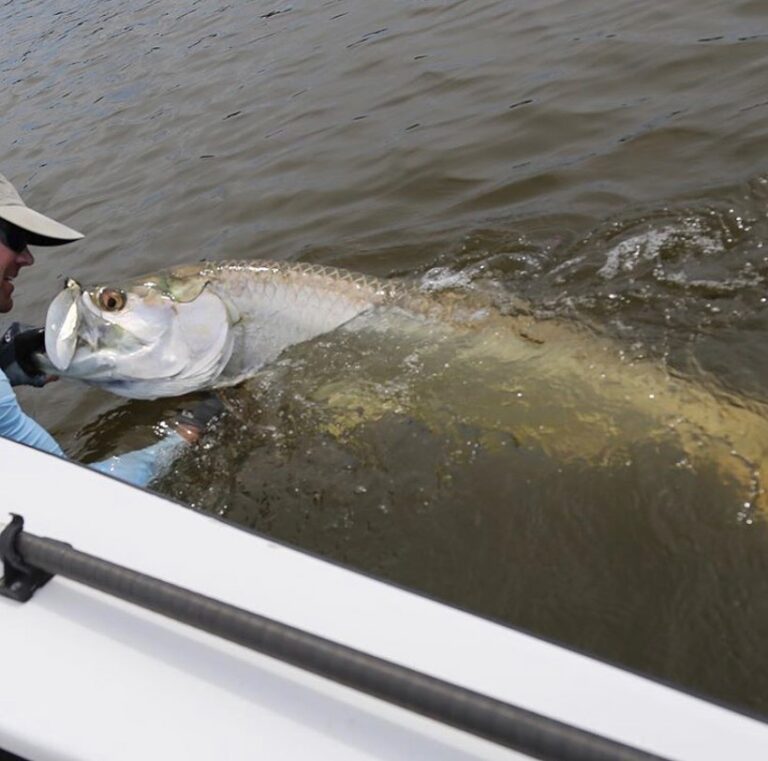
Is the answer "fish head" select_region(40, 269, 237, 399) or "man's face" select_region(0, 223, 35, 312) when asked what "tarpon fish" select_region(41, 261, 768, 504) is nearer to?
"fish head" select_region(40, 269, 237, 399)

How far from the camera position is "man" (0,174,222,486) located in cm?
323

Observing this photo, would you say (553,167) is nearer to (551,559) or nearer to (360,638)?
(551,559)

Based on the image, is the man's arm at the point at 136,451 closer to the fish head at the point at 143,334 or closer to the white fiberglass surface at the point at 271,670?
the fish head at the point at 143,334

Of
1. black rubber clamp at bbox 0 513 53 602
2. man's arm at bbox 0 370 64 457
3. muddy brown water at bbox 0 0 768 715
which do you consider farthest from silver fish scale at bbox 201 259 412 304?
black rubber clamp at bbox 0 513 53 602

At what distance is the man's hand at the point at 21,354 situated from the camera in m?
4.03

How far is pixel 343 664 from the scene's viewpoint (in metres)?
1.57

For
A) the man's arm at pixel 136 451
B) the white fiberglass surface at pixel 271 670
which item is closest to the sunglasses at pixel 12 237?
the man's arm at pixel 136 451

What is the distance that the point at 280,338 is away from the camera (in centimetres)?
420

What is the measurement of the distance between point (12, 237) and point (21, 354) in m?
0.76

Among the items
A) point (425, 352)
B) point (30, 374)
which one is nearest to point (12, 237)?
point (30, 374)

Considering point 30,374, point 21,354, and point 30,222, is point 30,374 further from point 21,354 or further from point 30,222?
point 30,222

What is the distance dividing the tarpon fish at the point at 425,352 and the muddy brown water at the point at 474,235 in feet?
0.32

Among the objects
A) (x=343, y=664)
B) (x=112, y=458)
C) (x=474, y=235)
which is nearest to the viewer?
(x=343, y=664)

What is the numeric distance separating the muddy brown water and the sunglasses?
1134mm
